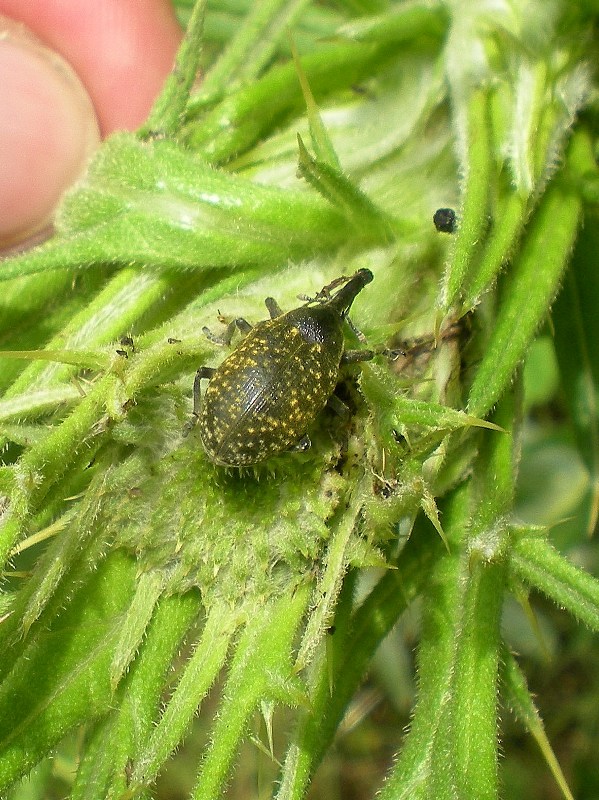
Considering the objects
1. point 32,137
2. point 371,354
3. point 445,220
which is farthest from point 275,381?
point 32,137

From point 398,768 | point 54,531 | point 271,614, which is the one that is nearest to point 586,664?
point 398,768

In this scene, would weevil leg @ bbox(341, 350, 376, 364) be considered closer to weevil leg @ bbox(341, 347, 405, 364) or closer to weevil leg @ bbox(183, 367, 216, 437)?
weevil leg @ bbox(341, 347, 405, 364)


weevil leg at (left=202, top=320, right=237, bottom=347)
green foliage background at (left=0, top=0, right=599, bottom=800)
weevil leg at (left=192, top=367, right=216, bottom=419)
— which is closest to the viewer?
green foliage background at (left=0, top=0, right=599, bottom=800)

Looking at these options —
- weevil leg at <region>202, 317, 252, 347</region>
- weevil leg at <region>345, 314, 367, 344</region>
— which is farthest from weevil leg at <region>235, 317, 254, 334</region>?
weevil leg at <region>345, 314, 367, 344</region>

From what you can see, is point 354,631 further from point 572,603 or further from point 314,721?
point 572,603

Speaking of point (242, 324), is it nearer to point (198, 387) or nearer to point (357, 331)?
point (198, 387)

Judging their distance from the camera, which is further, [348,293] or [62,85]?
[62,85]
